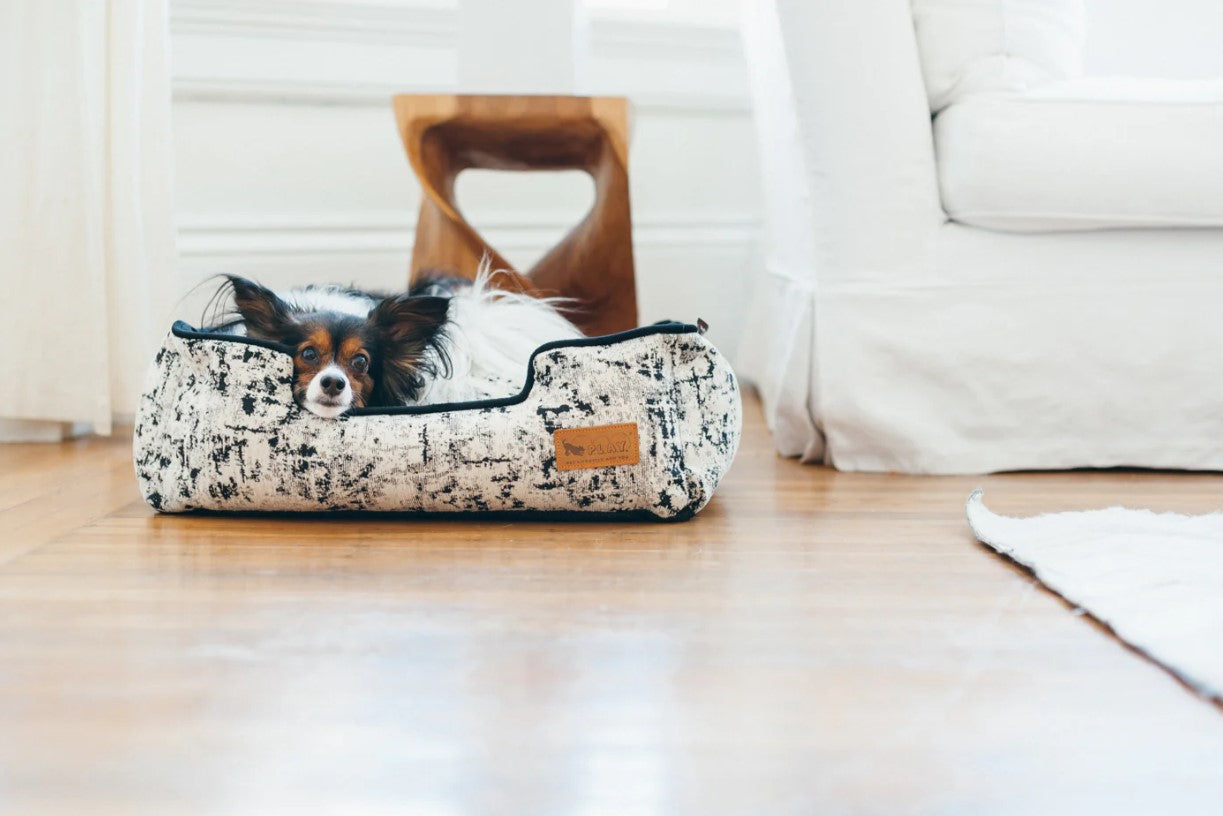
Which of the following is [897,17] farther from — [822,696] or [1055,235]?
[822,696]

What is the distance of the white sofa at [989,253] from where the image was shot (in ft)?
5.39

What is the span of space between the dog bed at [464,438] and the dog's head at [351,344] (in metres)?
0.03

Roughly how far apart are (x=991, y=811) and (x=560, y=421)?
0.75 metres

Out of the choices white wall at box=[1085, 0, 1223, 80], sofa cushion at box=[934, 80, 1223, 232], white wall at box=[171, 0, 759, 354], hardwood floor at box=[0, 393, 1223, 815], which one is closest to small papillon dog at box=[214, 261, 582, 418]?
hardwood floor at box=[0, 393, 1223, 815]

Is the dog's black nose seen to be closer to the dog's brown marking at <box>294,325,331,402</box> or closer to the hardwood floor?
the dog's brown marking at <box>294,325,331,402</box>

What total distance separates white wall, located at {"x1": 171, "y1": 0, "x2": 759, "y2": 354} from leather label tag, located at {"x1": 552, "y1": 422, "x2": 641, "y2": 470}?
1422mm

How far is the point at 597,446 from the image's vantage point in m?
1.29

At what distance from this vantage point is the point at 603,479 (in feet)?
4.27

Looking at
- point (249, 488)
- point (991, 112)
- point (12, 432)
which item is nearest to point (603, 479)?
point (249, 488)

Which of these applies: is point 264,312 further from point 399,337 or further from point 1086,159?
point 1086,159

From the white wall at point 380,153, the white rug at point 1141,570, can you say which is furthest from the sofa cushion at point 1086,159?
the white wall at point 380,153

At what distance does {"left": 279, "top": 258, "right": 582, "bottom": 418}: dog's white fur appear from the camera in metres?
1.55

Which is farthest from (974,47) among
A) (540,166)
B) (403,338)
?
(403,338)

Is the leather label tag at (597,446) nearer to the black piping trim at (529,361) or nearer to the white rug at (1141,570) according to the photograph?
the black piping trim at (529,361)
